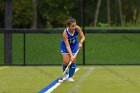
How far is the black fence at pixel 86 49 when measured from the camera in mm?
27188

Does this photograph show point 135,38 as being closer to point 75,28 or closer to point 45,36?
point 45,36

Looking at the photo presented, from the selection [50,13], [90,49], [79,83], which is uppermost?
[50,13]

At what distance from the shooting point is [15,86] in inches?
575

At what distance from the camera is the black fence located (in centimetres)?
2719

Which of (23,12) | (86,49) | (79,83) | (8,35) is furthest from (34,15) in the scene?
(79,83)

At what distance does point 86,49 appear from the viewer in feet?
95.4

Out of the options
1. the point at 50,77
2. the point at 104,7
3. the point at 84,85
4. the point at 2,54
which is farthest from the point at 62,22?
the point at 84,85

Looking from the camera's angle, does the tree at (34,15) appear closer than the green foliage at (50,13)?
Yes

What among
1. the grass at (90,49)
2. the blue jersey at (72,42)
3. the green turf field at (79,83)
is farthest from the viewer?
the grass at (90,49)

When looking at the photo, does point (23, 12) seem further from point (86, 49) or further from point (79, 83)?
point (79, 83)

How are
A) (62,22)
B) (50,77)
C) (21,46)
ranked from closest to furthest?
(50,77) < (21,46) < (62,22)

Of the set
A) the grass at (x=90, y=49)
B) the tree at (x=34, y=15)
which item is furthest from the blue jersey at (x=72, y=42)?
the tree at (x=34, y=15)

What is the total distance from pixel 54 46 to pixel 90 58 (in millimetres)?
2052

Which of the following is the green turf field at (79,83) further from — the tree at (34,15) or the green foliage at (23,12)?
the green foliage at (23,12)
